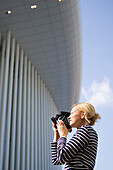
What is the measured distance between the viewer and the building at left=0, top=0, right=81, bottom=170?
9.80m

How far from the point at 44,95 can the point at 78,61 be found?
334cm

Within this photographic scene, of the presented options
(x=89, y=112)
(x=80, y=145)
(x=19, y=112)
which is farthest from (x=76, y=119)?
(x=19, y=112)

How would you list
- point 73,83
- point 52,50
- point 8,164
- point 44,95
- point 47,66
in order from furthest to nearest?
point 73,83 < point 44,95 < point 47,66 < point 52,50 < point 8,164

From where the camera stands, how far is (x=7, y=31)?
429 inches

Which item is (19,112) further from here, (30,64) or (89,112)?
(89,112)

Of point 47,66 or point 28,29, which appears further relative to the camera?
point 47,66

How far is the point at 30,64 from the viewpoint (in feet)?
44.9

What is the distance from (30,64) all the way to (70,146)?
40.3 ft

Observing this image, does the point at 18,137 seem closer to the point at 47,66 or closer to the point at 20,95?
the point at 20,95

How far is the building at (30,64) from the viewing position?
9.80 meters

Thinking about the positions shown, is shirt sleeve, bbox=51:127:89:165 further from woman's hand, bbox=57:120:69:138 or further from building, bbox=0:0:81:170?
building, bbox=0:0:81:170

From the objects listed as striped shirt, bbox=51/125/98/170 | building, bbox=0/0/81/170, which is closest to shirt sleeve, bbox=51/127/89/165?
striped shirt, bbox=51/125/98/170

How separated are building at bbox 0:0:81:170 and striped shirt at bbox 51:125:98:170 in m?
8.01

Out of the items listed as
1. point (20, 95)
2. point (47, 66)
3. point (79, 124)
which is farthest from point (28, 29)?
point (79, 124)
